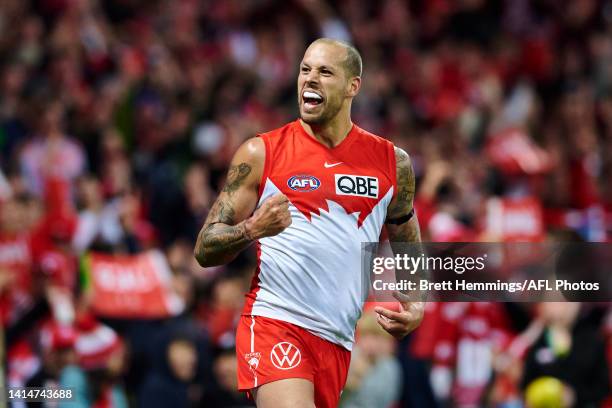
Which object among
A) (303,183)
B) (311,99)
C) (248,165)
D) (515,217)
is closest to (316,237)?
(303,183)

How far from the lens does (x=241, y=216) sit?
683 centimetres

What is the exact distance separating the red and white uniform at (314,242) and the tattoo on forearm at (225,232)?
6.2 inches

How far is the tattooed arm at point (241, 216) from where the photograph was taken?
6.30 meters

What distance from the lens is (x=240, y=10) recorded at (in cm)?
1956

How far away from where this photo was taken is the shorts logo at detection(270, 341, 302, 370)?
6676mm

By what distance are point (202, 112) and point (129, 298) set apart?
4311mm

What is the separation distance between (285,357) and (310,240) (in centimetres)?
66

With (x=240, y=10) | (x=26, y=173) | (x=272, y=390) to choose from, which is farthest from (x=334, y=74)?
→ (x=240, y=10)

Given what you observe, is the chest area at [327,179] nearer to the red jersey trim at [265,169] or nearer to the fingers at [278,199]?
the red jersey trim at [265,169]

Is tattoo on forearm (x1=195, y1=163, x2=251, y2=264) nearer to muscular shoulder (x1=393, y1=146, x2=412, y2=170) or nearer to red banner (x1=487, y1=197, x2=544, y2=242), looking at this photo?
muscular shoulder (x1=393, y1=146, x2=412, y2=170)

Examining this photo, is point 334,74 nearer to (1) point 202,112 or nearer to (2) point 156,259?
(2) point 156,259

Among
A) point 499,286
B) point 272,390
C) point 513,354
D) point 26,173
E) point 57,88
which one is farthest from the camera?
point 57,88

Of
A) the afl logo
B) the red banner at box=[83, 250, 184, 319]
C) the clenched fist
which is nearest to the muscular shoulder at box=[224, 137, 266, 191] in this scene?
the afl logo

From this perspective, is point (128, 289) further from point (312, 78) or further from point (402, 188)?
point (312, 78)
